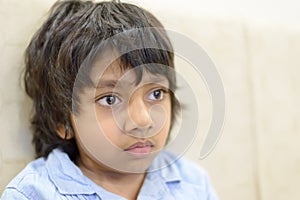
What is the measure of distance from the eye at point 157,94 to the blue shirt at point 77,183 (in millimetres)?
142

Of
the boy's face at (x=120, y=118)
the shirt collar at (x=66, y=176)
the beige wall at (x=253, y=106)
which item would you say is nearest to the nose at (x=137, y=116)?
the boy's face at (x=120, y=118)

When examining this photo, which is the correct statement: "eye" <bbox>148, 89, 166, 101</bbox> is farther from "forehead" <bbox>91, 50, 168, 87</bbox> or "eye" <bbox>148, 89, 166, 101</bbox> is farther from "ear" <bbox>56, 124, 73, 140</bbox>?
"ear" <bbox>56, 124, 73, 140</bbox>

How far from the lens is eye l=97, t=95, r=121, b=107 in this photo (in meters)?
0.63

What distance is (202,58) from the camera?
2.67ft

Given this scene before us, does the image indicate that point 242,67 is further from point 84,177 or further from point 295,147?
point 84,177

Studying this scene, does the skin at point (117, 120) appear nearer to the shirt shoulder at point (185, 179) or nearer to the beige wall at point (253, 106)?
the shirt shoulder at point (185, 179)

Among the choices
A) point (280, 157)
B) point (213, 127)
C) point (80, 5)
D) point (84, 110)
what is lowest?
point (280, 157)

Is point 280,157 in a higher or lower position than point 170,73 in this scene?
lower

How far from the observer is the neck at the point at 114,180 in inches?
28.4

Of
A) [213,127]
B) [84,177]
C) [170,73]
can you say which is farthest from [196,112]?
[84,177]

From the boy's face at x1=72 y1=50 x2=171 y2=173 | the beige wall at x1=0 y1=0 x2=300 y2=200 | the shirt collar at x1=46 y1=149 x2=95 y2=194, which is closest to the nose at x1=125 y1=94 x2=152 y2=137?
the boy's face at x1=72 y1=50 x2=171 y2=173

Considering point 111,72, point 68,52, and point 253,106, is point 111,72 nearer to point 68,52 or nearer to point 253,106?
point 68,52

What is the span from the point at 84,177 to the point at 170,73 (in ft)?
0.67

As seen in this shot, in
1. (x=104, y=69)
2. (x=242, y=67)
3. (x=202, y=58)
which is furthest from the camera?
(x=242, y=67)
